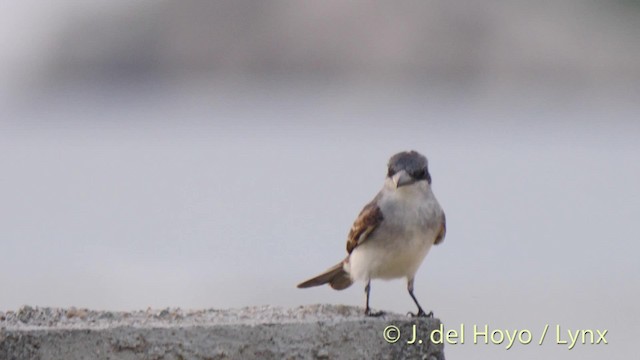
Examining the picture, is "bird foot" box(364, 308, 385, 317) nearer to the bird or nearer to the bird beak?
the bird

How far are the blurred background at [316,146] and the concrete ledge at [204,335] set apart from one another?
2.25 metres

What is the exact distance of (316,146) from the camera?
12.0m

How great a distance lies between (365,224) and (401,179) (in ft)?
0.52

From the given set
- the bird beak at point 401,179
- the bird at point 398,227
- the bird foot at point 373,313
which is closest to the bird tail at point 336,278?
the bird at point 398,227

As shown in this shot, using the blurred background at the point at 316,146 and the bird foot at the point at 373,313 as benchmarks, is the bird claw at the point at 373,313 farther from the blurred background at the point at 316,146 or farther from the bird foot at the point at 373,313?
the blurred background at the point at 316,146

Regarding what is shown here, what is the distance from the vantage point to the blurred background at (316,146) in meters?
9.42

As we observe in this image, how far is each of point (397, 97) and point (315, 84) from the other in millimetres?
1014

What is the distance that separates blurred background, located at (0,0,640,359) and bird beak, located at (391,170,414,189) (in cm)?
140

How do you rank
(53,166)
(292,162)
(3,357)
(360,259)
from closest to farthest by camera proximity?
(3,357) < (360,259) < (53,166) < (292,162)

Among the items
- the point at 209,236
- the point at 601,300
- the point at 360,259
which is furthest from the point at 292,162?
the point at 360,259

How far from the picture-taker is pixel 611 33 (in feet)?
42.8

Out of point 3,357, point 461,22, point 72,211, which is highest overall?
point 461,22

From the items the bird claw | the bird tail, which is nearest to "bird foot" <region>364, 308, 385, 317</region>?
the bird claw

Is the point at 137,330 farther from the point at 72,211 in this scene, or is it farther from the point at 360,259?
the point at 72,211
